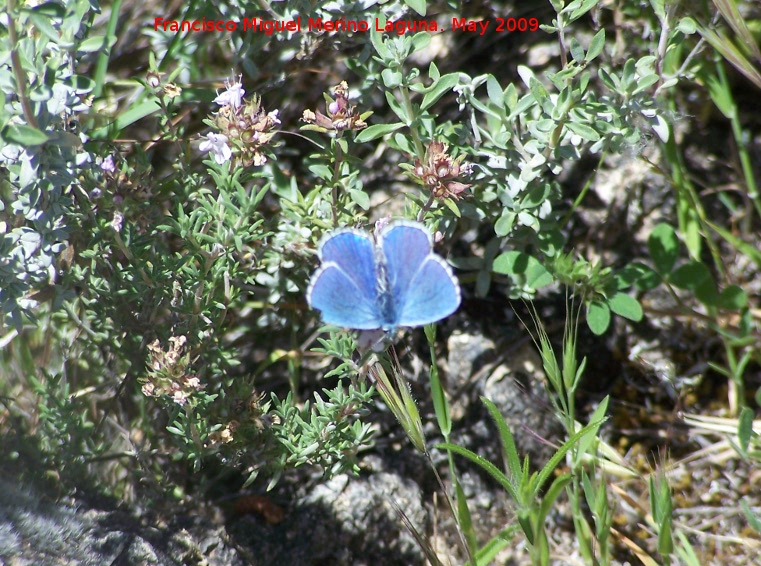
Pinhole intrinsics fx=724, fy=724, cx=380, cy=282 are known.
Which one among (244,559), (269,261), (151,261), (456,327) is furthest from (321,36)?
(244,559)

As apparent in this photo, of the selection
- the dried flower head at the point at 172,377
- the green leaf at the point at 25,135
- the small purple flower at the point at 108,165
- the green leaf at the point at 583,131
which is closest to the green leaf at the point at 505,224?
the green leaf at the point at 583,131

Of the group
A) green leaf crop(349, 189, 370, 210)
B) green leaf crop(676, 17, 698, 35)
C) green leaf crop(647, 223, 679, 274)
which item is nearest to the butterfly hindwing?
green leaf crop(349, 189, 370, 210)

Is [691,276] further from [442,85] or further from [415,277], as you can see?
[415,277]

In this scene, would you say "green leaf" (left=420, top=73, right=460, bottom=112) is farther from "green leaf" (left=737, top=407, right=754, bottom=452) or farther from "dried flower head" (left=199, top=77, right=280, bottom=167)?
"green leaf" (left=737, top=407, right=754, bottom=452)

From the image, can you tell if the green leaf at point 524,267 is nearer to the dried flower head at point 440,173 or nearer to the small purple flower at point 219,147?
the dried flower head at point 440,173

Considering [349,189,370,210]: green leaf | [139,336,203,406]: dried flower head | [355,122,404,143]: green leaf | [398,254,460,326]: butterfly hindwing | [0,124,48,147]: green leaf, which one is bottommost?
[139,336,203,406]: dried flower head

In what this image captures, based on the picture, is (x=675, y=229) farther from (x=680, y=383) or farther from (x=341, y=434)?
(x=341, y=434)
